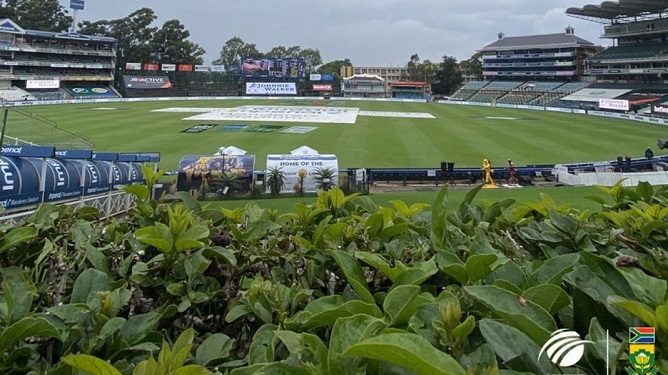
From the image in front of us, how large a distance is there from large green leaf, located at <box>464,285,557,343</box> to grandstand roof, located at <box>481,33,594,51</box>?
295ft

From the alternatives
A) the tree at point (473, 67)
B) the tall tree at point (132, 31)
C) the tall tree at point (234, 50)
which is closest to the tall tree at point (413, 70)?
the tree at point (473, 67)

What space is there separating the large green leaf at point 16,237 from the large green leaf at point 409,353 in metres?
1.49

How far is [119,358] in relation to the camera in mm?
1207

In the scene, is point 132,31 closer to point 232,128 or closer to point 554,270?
point 232,128

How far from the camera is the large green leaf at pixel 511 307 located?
3.45ft

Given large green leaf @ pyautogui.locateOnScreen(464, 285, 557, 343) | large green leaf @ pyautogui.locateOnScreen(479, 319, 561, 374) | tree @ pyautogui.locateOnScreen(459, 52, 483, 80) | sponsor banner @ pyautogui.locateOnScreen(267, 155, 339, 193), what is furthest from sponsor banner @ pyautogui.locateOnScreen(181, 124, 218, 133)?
tree @ pyautogui.locateOnScreen(459, 52, 483, 80)

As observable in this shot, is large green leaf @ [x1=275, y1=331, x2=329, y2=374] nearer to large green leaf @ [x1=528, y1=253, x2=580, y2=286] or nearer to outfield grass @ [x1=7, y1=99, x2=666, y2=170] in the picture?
large green leaf @ [x1=528, y1=253, x2=580, y2=286]

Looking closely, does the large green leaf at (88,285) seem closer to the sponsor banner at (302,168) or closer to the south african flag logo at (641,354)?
the south african flag logo at (641,354)

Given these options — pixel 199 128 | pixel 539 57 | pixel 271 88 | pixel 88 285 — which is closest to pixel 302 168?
pixel 88 285

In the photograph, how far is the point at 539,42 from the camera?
8381 centimetres

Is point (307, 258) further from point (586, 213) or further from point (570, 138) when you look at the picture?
A: point (570, 138)

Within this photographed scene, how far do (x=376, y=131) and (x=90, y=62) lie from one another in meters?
59.1

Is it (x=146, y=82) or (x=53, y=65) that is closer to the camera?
(x=53, y=65)

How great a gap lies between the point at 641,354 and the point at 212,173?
47.5 ft
